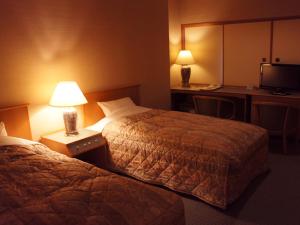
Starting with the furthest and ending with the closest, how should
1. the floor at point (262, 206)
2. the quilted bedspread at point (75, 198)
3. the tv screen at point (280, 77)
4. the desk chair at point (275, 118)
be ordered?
the tv screen at point (280, 77) → the desk chair at point (275, 118) → the floor at point (262, 206) → the quilted bedspread at point (75, 198)

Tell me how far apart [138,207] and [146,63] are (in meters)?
3.13

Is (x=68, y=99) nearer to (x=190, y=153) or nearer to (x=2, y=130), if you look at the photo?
(x=2, y=130)

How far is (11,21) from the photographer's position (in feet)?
9.39

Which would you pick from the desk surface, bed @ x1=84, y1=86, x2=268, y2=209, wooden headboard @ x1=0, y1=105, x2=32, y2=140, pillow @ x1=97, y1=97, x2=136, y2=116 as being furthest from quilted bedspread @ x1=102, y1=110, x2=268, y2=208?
the desk surface

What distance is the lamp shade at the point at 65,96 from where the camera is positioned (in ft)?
9.90

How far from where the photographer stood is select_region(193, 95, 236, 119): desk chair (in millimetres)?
4383

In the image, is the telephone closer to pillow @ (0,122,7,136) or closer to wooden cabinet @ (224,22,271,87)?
wooden cabinet @ (224,22,271,87)

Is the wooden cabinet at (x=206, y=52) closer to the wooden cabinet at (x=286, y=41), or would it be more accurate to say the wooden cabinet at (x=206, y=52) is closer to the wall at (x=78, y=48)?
the wall at (x=78, y=48)

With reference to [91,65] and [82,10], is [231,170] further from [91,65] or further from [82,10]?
[82,10]

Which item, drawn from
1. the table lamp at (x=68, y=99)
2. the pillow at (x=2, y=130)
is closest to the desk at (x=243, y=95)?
the table lamp at (x=68, y=99)

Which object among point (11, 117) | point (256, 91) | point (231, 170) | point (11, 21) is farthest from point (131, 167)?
point (256, 91)

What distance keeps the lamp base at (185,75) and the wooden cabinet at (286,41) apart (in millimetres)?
1419

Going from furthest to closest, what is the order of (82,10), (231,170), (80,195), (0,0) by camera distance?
(82,10), (0,0), (231,170), (80,195)

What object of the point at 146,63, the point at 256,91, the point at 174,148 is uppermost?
the point at 146,63
